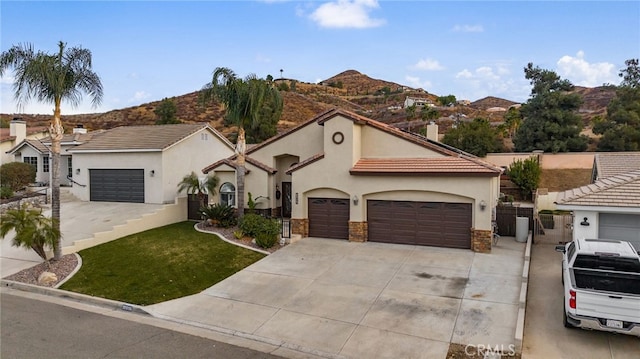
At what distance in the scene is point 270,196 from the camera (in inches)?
875

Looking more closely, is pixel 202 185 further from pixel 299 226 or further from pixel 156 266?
pixel 156 266

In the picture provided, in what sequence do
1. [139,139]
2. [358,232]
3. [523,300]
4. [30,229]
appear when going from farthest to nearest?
[139,139] → [358,232] → [30,229] → [523,300]

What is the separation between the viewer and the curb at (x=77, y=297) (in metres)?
11.1

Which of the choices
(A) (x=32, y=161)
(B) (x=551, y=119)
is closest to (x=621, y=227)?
(B) (x=551, y=119)

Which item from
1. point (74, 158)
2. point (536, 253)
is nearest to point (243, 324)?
point (536, 253)

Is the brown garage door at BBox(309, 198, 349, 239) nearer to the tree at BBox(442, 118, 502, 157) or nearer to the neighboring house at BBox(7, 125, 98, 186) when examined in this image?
the neighboring house at BBox(7, 125, 98, 186)

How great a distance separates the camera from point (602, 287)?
9453 mm

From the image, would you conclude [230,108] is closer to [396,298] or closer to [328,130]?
[328,130]

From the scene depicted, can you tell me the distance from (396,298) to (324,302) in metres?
2.11

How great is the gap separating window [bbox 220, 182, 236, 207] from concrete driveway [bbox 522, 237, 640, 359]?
15536 mm

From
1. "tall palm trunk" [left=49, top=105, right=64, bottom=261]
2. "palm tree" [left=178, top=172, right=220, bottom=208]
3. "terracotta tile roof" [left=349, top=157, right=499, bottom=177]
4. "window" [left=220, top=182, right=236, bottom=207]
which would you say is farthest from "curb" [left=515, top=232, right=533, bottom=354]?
"palm tree" [left=178, top=172, right=220, bottom=208]

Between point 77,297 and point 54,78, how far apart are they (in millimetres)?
7806

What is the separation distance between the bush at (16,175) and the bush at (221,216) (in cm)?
1646

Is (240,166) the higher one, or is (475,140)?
(475,140)
